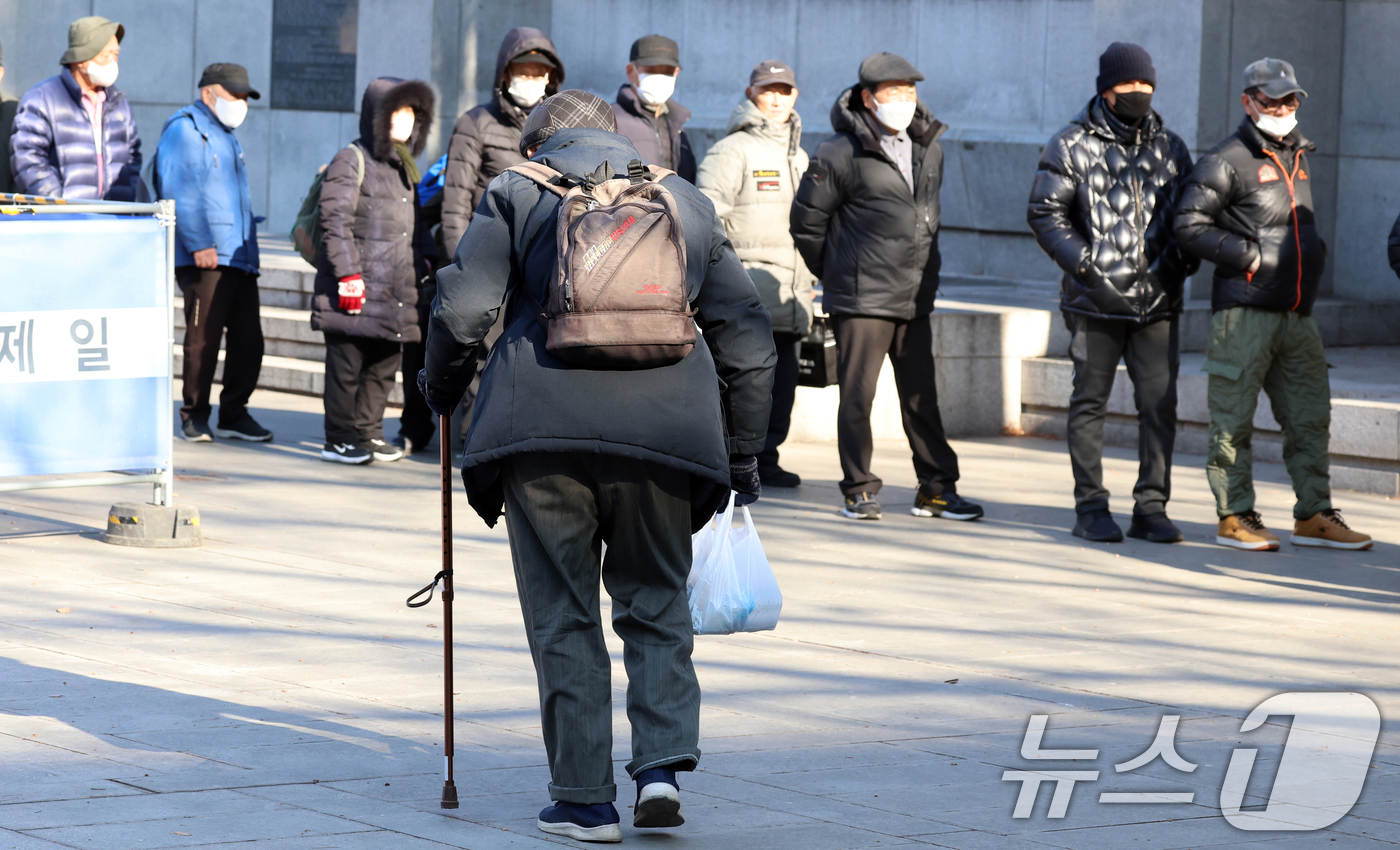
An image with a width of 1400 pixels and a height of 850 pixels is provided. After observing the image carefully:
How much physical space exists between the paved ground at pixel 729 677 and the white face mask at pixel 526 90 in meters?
2.07

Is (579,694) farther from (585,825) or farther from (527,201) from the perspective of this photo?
(527,201)

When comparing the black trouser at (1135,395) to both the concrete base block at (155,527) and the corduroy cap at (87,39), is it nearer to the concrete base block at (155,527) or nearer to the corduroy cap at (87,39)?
the concrete base block at (155,527)

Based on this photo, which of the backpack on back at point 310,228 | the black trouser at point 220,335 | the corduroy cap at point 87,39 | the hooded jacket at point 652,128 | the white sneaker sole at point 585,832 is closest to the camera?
the white sneaker sole at point 585,832

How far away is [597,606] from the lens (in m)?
4.66

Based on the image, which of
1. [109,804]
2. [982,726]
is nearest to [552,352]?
[109,804]

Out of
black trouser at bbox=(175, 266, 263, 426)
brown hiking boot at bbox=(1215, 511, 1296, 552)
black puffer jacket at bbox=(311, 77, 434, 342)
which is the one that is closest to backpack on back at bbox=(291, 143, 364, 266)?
black puffer jacket at bbox=(311, 77, 434, 342)

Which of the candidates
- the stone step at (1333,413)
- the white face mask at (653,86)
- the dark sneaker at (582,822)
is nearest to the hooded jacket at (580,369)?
the dark sneaker at (582,822)

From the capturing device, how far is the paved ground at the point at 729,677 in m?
4.63

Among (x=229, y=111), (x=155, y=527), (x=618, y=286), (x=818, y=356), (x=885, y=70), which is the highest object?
(x=885, y=70)

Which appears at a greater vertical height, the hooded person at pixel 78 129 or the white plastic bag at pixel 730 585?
the hooded person at pixel 78 129

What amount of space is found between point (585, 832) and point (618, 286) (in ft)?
4.04

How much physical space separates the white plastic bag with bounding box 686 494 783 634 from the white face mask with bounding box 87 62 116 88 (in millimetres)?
6897

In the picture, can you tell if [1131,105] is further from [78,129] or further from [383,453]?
[78,129]

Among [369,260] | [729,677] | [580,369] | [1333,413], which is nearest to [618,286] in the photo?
[580,369]
